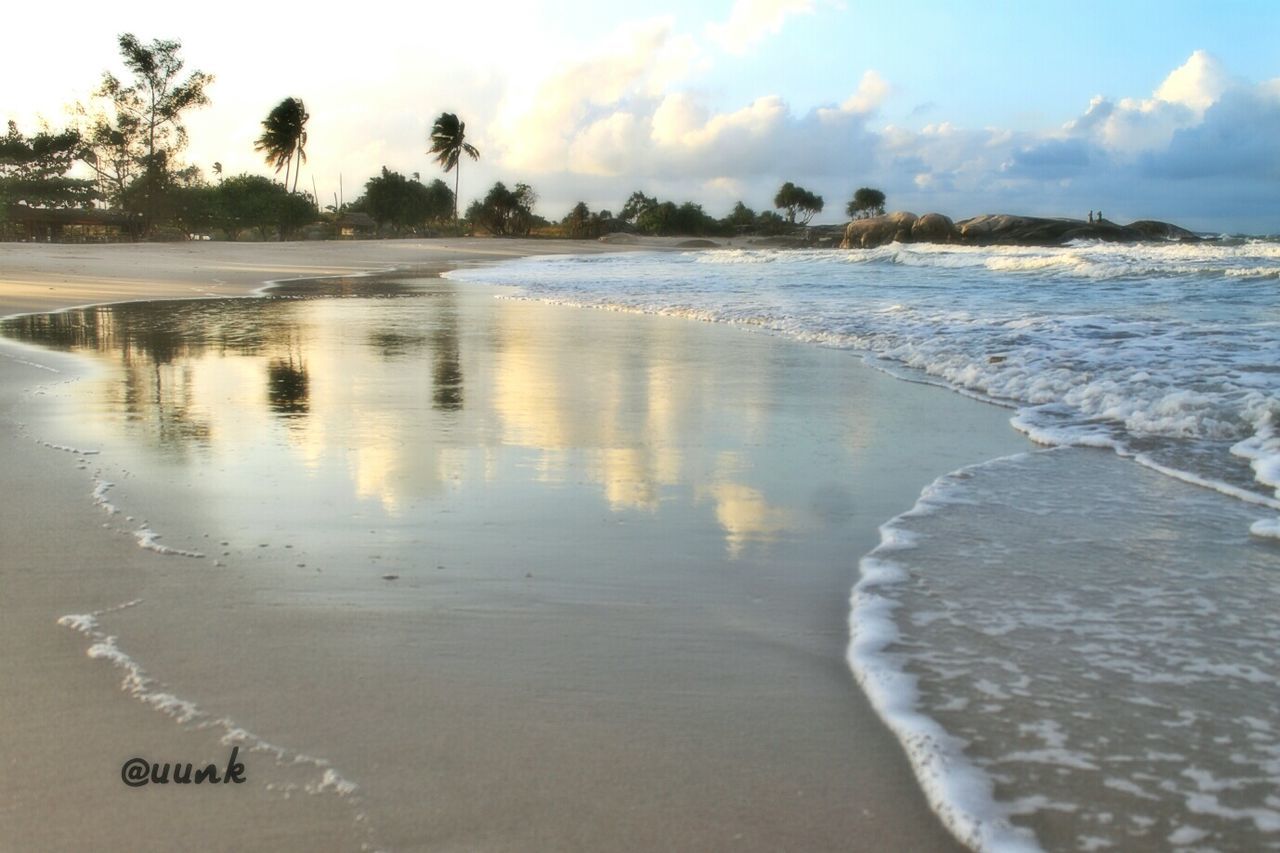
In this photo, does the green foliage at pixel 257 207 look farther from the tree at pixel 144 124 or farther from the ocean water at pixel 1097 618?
the ocean water at pixel 1097 618

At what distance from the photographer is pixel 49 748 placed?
6.39 ft

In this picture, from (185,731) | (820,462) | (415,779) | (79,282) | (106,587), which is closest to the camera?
(415,779)

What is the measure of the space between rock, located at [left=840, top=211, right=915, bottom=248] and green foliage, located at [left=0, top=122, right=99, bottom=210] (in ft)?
138

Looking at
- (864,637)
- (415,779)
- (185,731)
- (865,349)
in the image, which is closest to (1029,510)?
(864,637)

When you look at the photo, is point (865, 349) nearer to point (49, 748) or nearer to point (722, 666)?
point (722, 666)

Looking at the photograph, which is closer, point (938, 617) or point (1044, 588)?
point (938, 617)

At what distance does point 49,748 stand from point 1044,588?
2511mm

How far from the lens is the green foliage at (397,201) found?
74875 millimetres

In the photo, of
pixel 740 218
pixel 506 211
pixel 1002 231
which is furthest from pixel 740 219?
pixel 1002 231

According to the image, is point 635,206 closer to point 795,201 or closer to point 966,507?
point 795,201

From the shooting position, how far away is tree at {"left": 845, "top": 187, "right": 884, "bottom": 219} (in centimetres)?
10131

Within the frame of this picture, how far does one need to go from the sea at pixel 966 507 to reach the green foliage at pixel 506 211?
74332 mm

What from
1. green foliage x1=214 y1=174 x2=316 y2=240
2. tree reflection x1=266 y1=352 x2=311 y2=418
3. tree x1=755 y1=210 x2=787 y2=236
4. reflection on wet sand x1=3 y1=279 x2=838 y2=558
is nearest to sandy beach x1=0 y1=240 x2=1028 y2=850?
reflection on wet sand x1=3 y1=279 x2=838 y2=558

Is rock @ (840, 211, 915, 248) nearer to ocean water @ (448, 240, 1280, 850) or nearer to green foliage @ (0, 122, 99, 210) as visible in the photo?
green foliage @ (0, 122, 99, 210)
